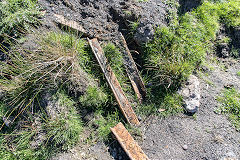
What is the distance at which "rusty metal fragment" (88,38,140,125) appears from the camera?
3057 millimetres

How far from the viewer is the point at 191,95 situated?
3305 mm

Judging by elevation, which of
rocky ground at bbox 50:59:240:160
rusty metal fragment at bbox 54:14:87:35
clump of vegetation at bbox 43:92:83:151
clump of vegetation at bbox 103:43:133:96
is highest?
rusty metal fragment at bbox 54:14:87:35

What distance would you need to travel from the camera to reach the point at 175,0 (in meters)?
4.16

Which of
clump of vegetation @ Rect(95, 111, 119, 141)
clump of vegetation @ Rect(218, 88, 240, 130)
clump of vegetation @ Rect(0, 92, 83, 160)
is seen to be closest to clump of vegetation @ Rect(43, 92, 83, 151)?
clump of vegetation @ Rect(0, 92, 83, 160)

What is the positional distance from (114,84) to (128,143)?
3.33 feet

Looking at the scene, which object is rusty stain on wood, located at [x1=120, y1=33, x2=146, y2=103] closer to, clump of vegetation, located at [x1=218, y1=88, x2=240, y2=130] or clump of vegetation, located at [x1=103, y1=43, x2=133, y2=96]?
clump of vegetation, located at [x1=103, y1=43, x2=133, y2=96]

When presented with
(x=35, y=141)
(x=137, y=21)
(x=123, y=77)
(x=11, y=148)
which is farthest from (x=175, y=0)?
(x=11, y=148)

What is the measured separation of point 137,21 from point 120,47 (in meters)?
0.63

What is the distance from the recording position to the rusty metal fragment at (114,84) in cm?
306

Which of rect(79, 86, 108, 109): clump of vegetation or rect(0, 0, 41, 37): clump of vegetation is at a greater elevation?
rect(0, 0, 41, 37): clump of vegetation

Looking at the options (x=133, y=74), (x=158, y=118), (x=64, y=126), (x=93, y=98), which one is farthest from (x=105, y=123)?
(x=133, y=74)

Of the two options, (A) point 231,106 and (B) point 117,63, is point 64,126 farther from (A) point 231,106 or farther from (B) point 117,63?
(A) point 231,106

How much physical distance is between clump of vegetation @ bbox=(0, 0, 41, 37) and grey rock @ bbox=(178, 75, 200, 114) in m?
2.97

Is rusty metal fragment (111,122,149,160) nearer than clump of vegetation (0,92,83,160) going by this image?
No
